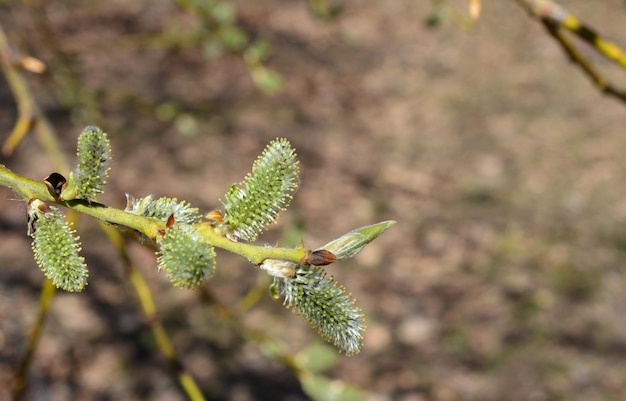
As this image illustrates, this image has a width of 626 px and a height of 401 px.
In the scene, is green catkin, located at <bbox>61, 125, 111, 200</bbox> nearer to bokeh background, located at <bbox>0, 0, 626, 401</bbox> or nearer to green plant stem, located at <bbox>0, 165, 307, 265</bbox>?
green plant stem, located at <bbox>0, 165, 307, 265</bbox>

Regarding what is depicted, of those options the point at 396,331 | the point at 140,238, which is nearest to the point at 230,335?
the point at 396,331

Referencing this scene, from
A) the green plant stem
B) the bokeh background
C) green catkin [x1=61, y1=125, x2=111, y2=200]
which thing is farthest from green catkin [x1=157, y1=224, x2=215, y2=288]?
the bokeh background

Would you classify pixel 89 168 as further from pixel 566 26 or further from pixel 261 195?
pixel 566 26

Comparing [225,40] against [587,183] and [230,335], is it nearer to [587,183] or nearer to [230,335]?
[230,335]

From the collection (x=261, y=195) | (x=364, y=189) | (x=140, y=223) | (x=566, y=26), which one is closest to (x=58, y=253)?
(x=140, y=223)

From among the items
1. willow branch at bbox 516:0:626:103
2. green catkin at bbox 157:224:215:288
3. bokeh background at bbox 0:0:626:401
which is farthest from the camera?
bokeh background at bbox 0:0:626:401

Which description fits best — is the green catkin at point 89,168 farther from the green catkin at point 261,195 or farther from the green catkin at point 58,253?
the green catkin at point 261,195
